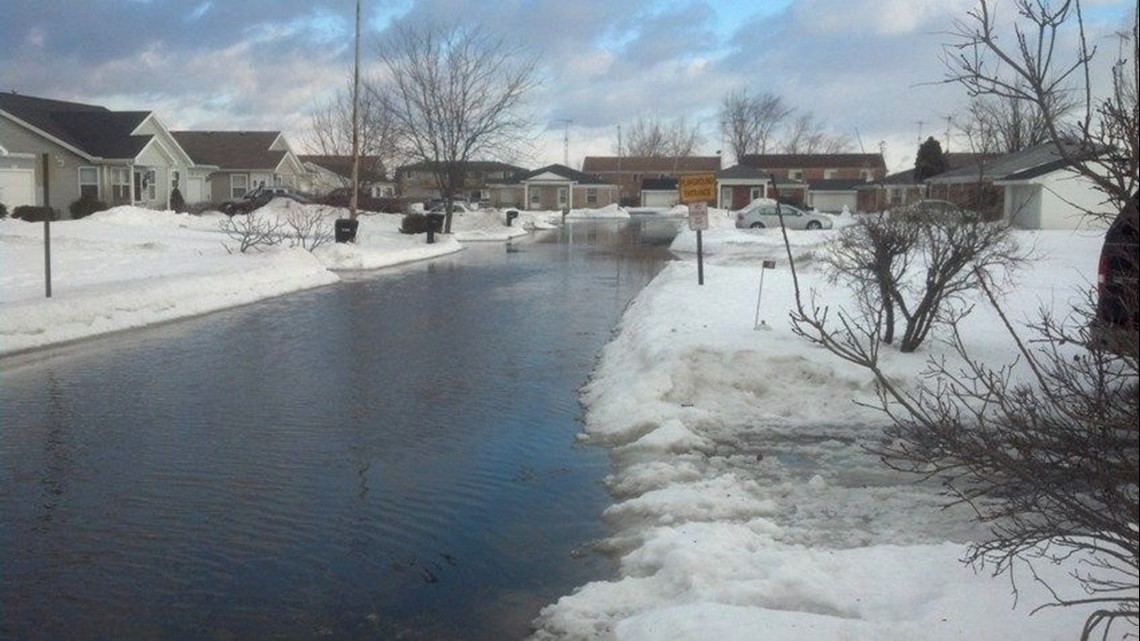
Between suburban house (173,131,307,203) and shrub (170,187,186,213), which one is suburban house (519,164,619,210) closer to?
suburban house (173,131,307,203)

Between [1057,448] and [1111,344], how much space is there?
483 millimetres

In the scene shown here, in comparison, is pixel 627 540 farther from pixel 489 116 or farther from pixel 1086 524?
pixel 489 116

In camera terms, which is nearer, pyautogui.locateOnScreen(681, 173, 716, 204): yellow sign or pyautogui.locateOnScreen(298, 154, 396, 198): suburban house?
pyautogui.locateOnScreen(681, 173, 716, 204): yellow sign

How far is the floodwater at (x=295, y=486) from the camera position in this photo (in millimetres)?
5777

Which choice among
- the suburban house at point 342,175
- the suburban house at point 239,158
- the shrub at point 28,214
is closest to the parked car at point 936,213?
the shrub at point 28,214

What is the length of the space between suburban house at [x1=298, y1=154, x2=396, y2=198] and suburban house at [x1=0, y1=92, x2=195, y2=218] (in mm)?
14735

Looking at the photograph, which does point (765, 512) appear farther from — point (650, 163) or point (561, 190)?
point (650, 163)

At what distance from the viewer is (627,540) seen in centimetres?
683

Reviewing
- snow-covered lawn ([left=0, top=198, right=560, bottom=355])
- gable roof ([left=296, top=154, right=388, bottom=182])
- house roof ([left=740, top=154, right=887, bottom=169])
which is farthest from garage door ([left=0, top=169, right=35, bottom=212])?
house roof ([left=740, top=154, right=887, bottom=169])

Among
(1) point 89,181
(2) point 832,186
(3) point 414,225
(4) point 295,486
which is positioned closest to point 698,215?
(4) point 295,486

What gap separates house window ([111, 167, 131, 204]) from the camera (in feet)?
169

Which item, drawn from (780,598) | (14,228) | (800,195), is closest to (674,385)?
(780,598)

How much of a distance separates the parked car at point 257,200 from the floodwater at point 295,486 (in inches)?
1510

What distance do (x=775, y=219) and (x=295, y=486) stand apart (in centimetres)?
4812
